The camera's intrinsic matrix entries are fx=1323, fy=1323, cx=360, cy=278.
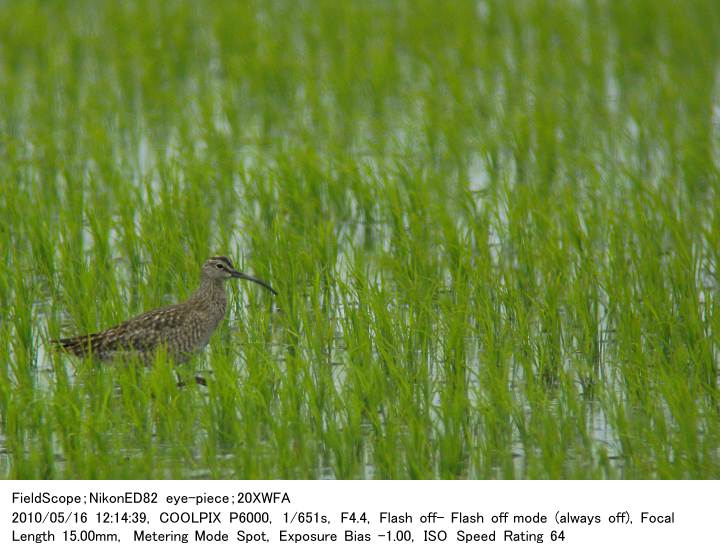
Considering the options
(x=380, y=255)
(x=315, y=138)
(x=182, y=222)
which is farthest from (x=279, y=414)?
(x=315, y=138)

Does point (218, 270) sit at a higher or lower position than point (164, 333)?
higher

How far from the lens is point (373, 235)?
8.99 m

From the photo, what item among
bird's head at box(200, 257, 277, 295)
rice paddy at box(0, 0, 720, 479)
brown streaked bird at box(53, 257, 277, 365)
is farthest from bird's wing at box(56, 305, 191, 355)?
bird's head at box(200, 257, 277, 295)

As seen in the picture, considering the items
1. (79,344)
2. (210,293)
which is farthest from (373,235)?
(79,344)

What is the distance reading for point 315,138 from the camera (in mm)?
11055

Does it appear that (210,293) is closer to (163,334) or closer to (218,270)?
(218,270)

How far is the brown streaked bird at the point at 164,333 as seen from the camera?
21.1 feet

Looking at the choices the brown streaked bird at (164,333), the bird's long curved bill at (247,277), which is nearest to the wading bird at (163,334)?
the brown streaked bird at (164,333)

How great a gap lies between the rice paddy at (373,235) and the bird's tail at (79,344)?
0.14 metres

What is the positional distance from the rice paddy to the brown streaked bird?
153 mm

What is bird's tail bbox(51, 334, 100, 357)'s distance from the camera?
6.40m

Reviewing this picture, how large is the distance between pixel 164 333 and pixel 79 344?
1.37 ft

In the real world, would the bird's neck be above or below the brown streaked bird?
above

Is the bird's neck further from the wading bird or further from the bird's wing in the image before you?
the bird's wing
